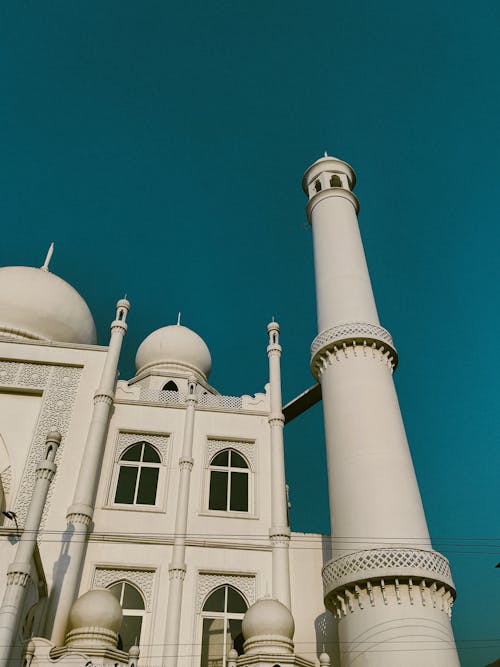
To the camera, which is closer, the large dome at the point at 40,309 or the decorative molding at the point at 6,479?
the decorative molding at the point at 6,479

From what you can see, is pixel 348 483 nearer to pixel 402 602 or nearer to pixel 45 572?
pixel 402 602

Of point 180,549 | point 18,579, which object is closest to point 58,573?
point 180,549

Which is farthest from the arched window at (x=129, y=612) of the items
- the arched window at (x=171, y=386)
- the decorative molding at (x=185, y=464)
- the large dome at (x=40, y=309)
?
the large dome at (x=40, y=309)

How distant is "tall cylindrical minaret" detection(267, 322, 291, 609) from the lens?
14273 mm

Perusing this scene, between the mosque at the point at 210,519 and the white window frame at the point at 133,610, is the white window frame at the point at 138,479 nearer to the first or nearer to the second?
the mosque at the point at 210,519

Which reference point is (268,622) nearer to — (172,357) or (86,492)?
(86,492)

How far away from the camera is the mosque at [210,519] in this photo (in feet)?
38.2

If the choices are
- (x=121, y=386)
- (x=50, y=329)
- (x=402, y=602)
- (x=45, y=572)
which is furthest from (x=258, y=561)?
(x=50, y=329)

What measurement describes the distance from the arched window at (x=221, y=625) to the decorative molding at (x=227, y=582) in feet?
0.38

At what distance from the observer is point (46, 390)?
16859 millimetres

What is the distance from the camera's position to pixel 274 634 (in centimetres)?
1169

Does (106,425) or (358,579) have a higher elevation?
(106,425)

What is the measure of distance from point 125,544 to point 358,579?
5.72 meters

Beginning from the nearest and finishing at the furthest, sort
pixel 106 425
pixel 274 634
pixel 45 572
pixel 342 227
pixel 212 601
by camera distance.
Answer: pixel 274 634 → pixel 45 572 → pixel 212 601 → pixel 106 425 → pixel 342 227
